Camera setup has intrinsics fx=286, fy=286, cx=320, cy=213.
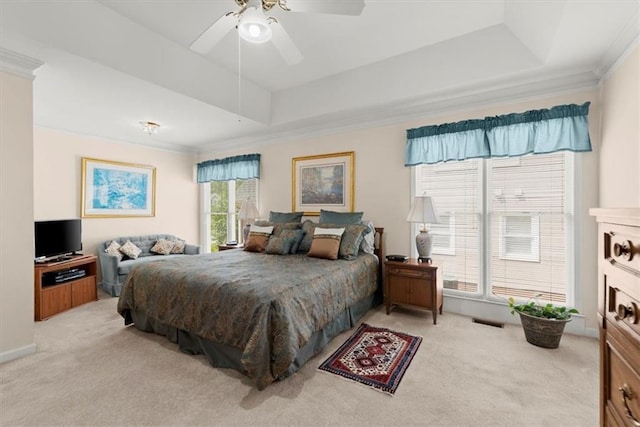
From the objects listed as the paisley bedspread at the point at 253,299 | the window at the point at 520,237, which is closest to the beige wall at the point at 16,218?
the paisley bedspread at the point at 253,299

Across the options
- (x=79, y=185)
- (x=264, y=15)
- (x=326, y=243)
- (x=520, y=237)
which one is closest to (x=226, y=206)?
(x=79, y=185)

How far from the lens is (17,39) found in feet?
7.02

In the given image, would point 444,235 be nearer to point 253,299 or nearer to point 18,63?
point 253,299

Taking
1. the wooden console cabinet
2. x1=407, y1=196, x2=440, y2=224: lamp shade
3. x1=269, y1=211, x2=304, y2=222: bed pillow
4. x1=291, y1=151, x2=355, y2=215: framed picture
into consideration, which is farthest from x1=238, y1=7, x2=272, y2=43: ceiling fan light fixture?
the wooden console cabinet

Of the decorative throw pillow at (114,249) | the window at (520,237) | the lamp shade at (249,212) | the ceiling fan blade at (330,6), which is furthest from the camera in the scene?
the lamp shade at (249,212)

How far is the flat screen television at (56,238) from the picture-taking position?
11.6ft

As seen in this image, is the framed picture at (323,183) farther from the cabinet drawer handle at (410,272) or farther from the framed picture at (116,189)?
the framed picture at (116,189)

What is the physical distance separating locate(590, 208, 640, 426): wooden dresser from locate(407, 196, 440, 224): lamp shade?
7.29 ft

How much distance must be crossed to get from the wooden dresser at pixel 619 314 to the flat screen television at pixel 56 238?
5039mm

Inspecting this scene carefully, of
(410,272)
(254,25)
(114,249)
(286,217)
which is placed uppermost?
(254,25)

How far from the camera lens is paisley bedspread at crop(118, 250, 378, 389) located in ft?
6.44

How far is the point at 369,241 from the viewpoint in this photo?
3664mm

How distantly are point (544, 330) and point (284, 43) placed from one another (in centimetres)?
324

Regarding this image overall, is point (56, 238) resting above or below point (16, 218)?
below
